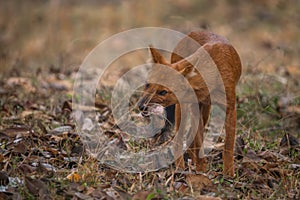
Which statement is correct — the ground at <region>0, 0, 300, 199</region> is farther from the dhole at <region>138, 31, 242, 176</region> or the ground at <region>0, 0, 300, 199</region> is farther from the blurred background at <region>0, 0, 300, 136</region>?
the dhole at <region>138, 31, 242, 176</region>

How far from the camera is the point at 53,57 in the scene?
1051cm

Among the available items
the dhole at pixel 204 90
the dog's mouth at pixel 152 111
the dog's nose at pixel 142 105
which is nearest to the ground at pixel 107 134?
the dhole at pixel 204 90

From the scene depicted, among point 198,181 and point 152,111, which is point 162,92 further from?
point 198,181

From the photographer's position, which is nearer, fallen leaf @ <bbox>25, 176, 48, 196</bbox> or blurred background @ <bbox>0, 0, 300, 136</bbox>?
fallen leaf @ <bbox>25, 176, 48, 196</bbox>

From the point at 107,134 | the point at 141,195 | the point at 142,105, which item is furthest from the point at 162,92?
the point at 107,134

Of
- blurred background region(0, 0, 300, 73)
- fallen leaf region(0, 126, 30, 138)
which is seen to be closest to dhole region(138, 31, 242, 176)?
fallen leaf region(0, 126, 30, 138)

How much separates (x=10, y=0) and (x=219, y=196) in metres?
11.0

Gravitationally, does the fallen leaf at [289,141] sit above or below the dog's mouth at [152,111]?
below

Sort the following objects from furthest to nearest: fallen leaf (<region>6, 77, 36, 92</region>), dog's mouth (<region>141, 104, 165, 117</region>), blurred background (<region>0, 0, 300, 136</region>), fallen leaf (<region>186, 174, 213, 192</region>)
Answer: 1. blurred background (<region>0, 0, 300, 136</region>)
2. fallen leaf (<region>6, 77, 36, 92</region>)
3. dog's mouth (<region>141, 104, 165, 117</region>)
4. fallen leaf (<region>186, 174, 213, 192</region>)

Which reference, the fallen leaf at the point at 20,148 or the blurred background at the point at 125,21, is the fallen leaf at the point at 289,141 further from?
the blurred background at the point at 125,21

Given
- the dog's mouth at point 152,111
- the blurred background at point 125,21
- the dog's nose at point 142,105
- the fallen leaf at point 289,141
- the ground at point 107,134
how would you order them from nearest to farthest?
the ground at point 107,134 → the dog's nose at point 142,105 → the dog's mouth at point 152,111 → the fallen leaf at point 289,141 → the blurred background at point 125,21

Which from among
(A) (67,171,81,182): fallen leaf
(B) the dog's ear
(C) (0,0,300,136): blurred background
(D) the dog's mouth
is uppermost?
(B) the dog's ear

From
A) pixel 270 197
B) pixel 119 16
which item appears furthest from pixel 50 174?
pixel 119 16

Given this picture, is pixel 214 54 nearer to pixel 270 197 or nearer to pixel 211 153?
pixel 211 153
